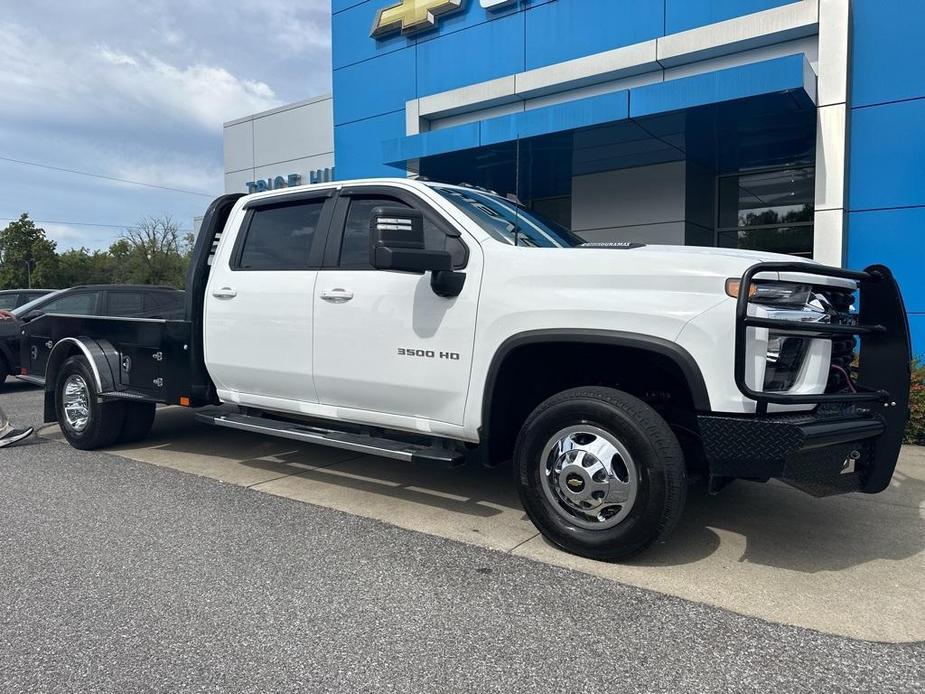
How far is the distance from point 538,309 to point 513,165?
909 centimetres

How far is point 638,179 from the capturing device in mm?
12211

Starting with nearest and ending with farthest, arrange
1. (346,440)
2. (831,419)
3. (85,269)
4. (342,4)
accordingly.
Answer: (831,419) < (346,440) < (342,4) < (85,269)

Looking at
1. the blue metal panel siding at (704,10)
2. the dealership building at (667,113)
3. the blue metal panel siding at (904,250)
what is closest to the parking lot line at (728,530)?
the blue metal panel siding at (904,250)

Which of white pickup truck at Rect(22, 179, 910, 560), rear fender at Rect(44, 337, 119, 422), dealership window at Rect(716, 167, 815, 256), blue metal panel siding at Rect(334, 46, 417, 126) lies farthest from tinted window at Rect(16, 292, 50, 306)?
dealership window at Rect(716, 167, 815, 256)

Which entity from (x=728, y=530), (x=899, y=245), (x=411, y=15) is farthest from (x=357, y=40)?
(x=728, y=530)

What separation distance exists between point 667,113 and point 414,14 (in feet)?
21.4

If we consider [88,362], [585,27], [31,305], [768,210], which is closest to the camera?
[88,362]

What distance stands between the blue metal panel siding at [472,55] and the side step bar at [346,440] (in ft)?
29.6

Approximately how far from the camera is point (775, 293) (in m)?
→ 3.45

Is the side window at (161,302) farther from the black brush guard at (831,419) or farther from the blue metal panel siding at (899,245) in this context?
the blue metal panel siding at (899,245)

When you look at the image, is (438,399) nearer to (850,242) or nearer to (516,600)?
(516,600)

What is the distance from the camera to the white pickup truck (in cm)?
344

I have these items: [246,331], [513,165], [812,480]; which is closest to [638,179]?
[513,165]

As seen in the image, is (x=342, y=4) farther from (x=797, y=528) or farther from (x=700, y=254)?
(x=797, y=528)
